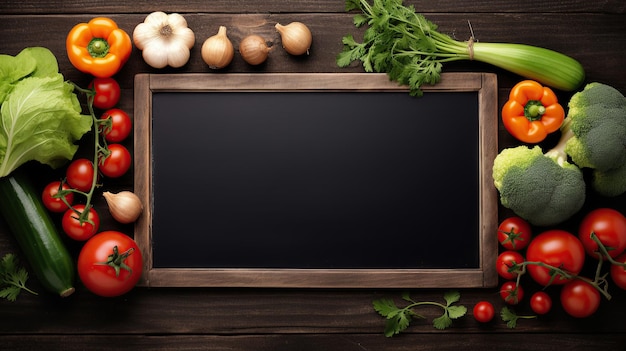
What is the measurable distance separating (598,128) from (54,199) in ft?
5.15

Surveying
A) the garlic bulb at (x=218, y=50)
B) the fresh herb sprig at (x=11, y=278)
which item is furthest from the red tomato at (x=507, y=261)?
the fresh herb sprig at (x=11, y=278)

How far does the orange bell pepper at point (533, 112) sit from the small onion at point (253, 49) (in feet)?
2.43

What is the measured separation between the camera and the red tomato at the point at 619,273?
5.34ft

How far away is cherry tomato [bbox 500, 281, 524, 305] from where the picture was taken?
65.0 inches

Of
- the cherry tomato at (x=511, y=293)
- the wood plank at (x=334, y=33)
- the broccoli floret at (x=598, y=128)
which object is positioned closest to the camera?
the broccoli floret at (x=598, y=128)

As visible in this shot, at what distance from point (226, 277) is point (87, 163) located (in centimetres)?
54

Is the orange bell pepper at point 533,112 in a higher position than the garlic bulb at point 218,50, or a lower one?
lower

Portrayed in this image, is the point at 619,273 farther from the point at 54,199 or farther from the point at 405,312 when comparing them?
the point at 54,199

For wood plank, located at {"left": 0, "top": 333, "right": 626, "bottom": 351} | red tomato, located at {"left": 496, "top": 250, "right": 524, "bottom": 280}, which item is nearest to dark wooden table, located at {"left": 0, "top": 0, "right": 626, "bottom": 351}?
wood plank, located at {"left": 0, "top": 333, "right": 626, "bottom": 351}

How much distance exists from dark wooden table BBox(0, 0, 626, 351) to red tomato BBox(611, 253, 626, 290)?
12cm

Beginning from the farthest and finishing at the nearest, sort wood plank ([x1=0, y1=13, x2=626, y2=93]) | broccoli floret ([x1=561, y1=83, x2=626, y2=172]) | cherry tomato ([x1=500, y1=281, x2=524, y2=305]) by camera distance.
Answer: wood plank ([x1=0, y1=13, x2=626, y2=93]) → cherry tomato ([x1=500, y1=281, x2=524, y2=305]) → broccoli floret ([x1=561, y1=83, x2=626, y2=172])

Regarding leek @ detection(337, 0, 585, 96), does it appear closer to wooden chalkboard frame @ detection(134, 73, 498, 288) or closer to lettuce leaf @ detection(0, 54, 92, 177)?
wooden chalkboard frame @ detection(134, 73, 498, 288)

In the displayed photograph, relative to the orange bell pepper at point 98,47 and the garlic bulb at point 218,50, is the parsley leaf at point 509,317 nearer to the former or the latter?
the garlic bulb at point 218,50

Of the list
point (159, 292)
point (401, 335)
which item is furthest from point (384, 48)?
point (159, 292)
